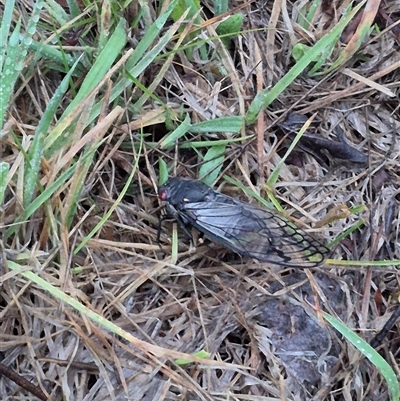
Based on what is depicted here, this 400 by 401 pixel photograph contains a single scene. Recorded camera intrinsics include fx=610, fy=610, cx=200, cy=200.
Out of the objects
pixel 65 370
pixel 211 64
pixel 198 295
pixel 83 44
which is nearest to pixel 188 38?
pixel 211 64

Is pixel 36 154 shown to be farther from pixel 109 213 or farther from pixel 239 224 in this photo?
pixel 239 224

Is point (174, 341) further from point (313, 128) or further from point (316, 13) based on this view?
point (316, 13)

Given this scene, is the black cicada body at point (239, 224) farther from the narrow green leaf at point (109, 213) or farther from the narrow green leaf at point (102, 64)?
the narrow green leaf at point (102, 64)

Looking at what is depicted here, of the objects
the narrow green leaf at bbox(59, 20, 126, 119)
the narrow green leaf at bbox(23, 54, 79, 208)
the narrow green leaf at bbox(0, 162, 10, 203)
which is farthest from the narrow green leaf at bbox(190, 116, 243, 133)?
the narrow green leaf at bbox(0, 162, 10, 203)

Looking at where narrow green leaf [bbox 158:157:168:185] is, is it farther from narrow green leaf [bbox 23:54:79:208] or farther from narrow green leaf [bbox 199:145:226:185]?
narrow green leaf [bbox 23:54:79:208]

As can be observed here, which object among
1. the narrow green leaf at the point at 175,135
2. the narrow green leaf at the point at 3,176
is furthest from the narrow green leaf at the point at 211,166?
the narrow green leaf at the point at 3,176

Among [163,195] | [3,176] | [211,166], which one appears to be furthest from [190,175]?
[3,176]

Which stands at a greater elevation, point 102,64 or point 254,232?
point 102,64

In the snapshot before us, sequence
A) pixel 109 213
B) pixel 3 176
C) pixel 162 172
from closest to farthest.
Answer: pixel 3 176
pixel 109 213
pixel 162 172
